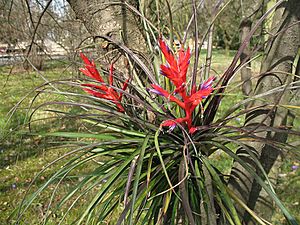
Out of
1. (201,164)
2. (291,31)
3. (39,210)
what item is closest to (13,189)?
(39,210)

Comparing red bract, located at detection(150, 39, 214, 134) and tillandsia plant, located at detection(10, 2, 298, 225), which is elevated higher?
red bract, located at detection(150, 39, 214, 134)

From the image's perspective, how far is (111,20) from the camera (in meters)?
1.29

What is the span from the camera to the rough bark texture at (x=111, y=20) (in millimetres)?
1287

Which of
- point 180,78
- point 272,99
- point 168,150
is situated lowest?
point 168,150

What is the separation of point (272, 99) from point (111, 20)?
63 centimetres

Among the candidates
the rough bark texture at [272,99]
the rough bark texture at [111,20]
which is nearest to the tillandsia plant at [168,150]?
the rough bark texture at [272,99]

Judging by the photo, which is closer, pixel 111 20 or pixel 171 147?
pixel 171 147

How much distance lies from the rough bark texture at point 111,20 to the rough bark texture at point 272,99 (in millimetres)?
Result: 496

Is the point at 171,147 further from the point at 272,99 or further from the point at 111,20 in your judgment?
the point at 111,20

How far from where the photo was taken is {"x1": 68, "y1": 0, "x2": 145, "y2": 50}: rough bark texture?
1.29 m

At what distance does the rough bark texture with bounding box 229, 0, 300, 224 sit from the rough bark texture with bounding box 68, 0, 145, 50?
1.63 ft

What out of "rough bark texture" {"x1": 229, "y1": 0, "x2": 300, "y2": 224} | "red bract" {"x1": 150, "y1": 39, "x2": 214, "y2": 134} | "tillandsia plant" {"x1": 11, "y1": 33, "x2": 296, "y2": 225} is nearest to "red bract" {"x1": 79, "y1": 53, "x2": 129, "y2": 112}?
"tillandsia plant" {"x1": 11, "y1": 33, "x2": 296, "y2": 225}

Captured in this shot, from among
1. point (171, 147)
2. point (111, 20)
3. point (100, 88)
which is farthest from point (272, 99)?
point (111, 20)

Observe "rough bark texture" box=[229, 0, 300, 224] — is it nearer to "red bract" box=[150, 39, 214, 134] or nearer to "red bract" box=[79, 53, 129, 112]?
"red bract" box=[150, 39, 214, 134]
